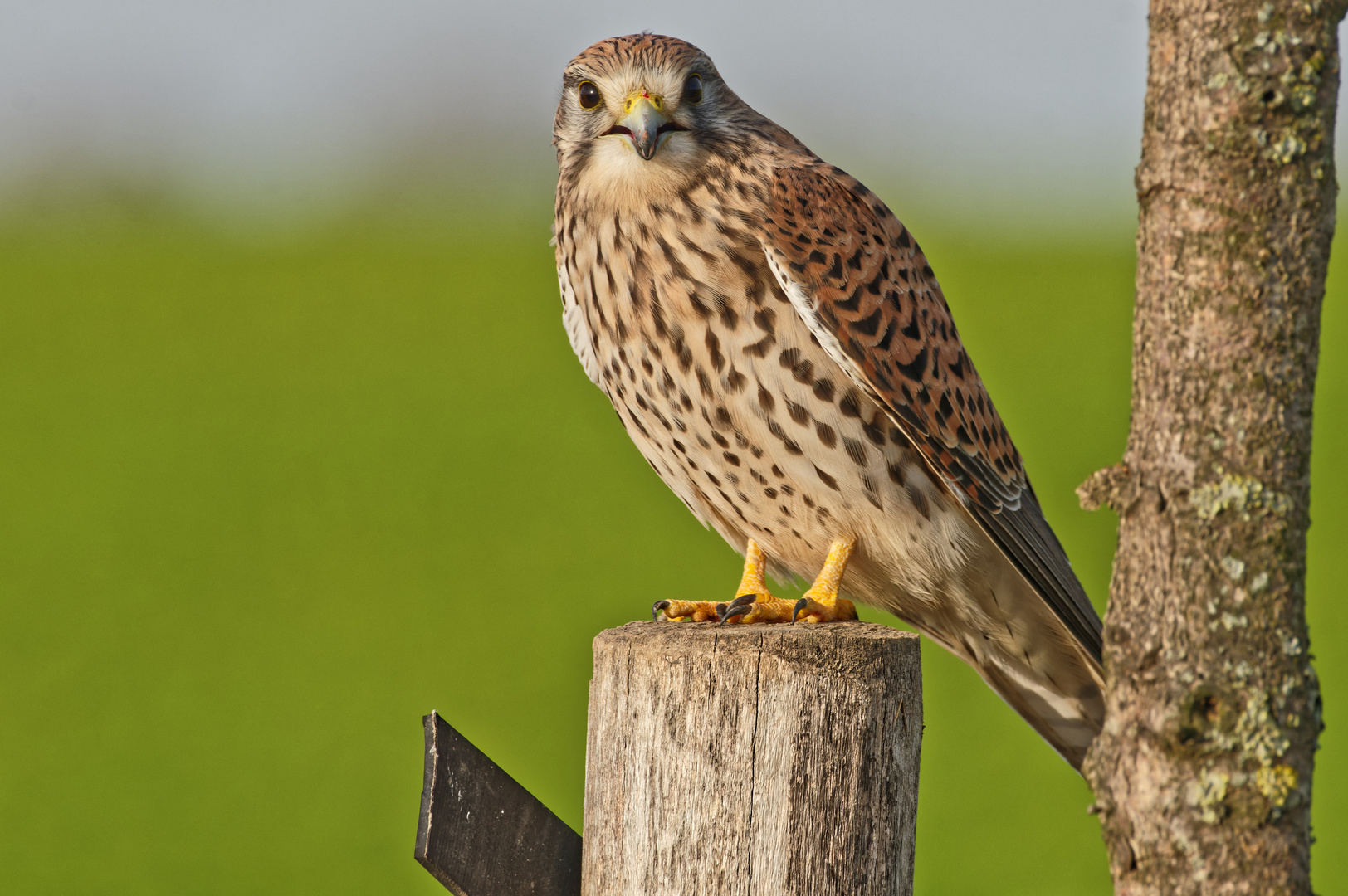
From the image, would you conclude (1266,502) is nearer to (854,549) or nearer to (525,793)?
(525,793)

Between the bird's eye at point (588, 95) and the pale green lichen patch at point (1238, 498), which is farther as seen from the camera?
the bird's eye at point (588, 95)

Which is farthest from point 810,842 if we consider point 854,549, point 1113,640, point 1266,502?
point 854,549

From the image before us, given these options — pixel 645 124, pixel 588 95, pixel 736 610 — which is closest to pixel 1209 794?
pixel 736 610

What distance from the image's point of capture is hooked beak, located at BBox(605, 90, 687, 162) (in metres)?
3.21

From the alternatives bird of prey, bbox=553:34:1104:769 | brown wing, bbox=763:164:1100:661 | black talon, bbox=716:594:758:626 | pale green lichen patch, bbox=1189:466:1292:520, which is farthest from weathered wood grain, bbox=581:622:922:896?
brown wing, bbox=763:164:1100:661

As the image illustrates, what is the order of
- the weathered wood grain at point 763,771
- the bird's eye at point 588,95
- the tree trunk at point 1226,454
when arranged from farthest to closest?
the bird's eye at point 588,95, the weathered wood grain at point 763,771, the tree trunk at point 1226,454

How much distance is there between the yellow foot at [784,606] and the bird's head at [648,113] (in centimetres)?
110

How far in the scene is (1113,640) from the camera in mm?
1792

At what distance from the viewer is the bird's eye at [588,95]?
3.42 meters

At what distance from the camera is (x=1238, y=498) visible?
1700mm

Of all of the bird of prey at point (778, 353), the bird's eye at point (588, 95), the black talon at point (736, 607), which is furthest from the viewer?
the bird's eye at point (588, 95)

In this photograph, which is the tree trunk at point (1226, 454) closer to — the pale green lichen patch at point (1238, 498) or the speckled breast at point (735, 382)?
the pale green lichen patch at point (1238, 498)

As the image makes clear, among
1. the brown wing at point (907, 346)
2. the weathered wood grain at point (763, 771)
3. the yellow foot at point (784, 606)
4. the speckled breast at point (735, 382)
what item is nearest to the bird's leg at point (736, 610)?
the yellow foot at point (784, 606)

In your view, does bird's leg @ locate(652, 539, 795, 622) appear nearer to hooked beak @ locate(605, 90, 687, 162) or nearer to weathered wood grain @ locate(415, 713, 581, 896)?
weathered wood grain @ locate(415, 713, 581, 896)
